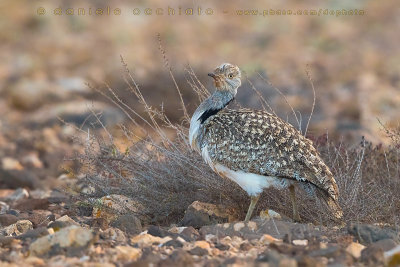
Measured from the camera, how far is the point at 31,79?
16391 millimetres

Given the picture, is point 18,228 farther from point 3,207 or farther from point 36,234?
point 3,207

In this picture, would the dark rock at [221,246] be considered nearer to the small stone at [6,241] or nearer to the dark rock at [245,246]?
the dark rock at [245,246]

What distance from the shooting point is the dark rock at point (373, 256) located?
4.53m

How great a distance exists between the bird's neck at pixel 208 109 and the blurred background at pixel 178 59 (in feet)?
12.2

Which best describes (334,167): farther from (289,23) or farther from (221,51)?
(289,23)

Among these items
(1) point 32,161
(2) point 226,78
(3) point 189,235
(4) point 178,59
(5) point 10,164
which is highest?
(2) point 226,78

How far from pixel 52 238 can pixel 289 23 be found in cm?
1884

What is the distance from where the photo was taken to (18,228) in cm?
613

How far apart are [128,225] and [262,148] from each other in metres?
1.26

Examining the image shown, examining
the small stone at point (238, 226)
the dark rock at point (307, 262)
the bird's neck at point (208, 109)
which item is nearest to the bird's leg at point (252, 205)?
the small stone at point (238, 226)

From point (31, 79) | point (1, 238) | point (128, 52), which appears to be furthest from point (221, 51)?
point (1, 238)

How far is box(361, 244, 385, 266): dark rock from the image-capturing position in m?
4.53

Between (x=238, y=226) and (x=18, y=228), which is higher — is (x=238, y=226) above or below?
above

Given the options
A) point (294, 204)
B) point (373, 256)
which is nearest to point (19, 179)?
point (294, 204)
